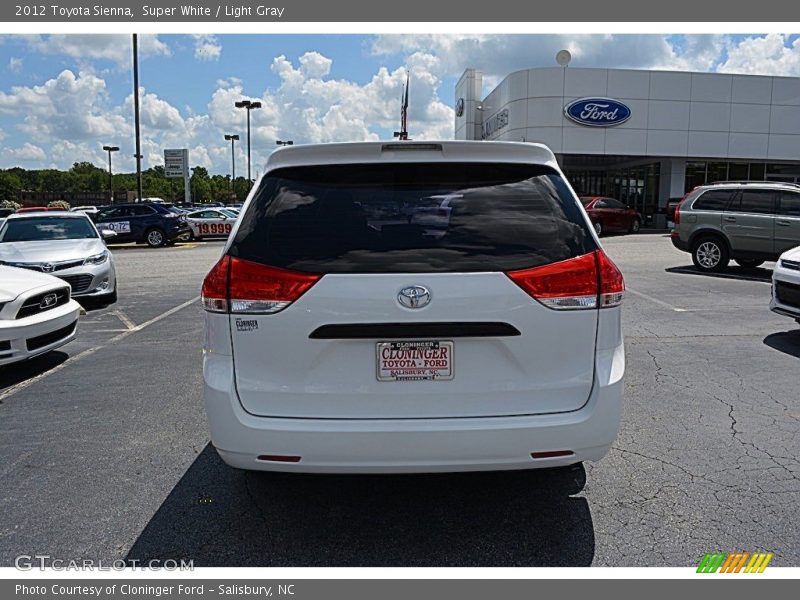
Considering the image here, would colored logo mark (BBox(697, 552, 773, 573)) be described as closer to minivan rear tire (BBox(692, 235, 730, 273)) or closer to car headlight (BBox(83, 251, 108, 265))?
car headlight (BBox(83, 251, 108, 265))

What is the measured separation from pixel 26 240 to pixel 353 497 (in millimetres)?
9376

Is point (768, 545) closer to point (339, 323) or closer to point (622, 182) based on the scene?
point (339, 323)

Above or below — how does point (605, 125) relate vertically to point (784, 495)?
above

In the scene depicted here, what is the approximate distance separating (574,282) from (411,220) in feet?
2.61

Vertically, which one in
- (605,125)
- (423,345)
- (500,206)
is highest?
(605,125)

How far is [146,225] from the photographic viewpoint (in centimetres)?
2577

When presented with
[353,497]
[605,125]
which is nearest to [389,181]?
[353,497]

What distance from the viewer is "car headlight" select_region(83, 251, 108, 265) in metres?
10.3

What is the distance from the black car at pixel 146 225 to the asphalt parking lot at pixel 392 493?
20442 millimetres

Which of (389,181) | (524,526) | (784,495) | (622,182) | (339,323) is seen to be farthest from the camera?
(622,182)

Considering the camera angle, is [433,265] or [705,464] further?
[705,464]

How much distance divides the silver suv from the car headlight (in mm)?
11703

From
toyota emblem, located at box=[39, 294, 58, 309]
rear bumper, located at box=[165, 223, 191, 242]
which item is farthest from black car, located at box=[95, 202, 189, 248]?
toyota emblem, located at box=[39, 294, 58, 309]

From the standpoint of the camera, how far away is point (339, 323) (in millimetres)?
2939
